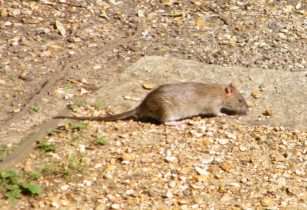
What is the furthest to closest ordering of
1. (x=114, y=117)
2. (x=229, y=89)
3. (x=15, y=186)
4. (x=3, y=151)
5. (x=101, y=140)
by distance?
1. (x=229, y=89)
2. (x=114, y=117)
3. (x=101, y=140)
4. (x=3, y=151)
5. (x=15, y=186)

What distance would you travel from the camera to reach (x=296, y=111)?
7914 mm

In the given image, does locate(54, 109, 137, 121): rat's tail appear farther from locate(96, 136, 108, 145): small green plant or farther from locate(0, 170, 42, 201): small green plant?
locate(0, 170, 42, 201): small green plant

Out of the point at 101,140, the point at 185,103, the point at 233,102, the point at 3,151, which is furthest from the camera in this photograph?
the point at 233,102

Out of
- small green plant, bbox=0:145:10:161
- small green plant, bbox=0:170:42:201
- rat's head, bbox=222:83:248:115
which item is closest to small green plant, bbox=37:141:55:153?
small green plant, bbox=0:145:10:161

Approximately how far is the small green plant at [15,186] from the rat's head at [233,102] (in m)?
2.18

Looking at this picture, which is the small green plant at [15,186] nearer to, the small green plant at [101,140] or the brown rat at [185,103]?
the small green plant at [101,140]

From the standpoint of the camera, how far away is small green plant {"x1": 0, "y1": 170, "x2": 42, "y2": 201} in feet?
21.1

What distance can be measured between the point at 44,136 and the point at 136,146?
31.7 inches

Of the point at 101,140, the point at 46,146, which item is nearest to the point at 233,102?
the point at 101,140

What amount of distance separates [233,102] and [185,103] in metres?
0.46

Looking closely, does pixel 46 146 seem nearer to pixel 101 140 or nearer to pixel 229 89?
pixel 101 140

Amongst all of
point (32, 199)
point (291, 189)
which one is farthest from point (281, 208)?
point (32, 199)

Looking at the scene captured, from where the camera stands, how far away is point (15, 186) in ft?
21.3

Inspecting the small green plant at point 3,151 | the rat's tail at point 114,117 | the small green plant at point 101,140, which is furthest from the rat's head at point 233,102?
the small green plant at point 3,151
